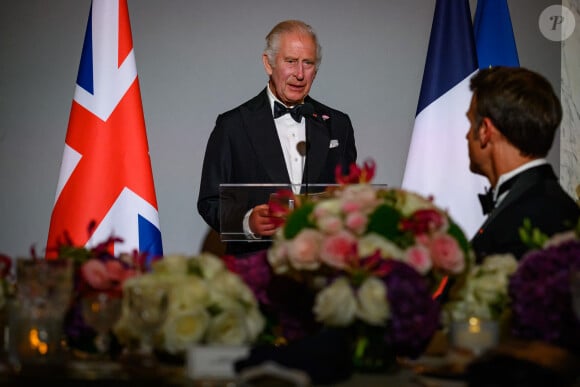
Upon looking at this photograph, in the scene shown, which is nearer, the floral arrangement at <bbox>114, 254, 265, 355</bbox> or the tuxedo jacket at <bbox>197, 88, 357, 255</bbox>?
the floral arrangement at <bbox>114, 254, 265, 355</bbox>

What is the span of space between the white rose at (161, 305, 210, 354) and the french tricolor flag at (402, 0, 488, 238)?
105 inches

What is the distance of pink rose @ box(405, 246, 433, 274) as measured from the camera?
5.76 feet

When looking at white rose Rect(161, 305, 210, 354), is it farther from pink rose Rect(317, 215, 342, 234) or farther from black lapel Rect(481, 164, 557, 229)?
black lapel Rect(481, 164, 557, 229)

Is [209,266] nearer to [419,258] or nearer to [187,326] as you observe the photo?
[187,326]

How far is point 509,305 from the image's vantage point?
6.37 feet

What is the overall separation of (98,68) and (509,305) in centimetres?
280

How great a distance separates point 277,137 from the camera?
3893 millimetres

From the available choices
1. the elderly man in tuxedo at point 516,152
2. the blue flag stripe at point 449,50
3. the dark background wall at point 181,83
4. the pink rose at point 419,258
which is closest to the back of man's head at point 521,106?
the elderly man in tuxedo at point 516,152

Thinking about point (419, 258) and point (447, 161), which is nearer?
point (419, 258)

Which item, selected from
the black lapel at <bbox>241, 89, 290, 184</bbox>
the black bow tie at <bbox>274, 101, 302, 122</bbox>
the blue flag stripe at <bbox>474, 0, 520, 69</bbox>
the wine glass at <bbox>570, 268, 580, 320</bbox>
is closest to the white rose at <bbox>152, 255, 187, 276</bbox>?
the wine glass at <bbox>570, 268, 580, 320</bbox>

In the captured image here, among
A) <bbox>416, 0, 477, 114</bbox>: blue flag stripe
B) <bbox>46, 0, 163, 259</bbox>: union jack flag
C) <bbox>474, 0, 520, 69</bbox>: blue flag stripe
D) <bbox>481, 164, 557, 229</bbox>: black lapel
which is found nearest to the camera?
<bbox>481, 164, 557, 229</bbox>: black lapel

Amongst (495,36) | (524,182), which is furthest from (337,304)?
(495,36)

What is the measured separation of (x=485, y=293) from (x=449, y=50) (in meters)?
2.65

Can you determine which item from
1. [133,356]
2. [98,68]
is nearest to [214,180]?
[98,68]
